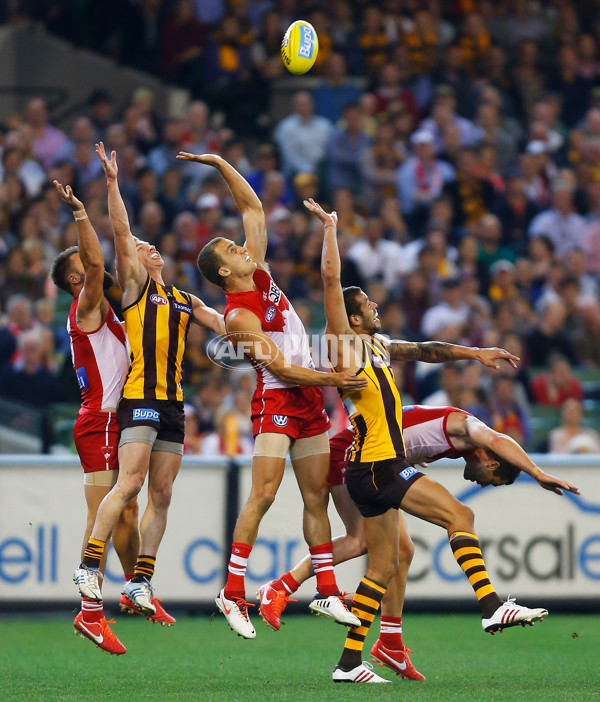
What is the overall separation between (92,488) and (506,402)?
6179 mm

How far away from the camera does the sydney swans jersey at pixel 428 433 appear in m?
8.25

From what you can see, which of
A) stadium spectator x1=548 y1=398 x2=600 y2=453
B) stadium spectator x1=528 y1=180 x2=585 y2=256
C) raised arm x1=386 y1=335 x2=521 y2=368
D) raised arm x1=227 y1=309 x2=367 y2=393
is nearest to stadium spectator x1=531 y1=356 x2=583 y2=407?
stadium spectator x1=548 y1=398 x2=600 y2=453

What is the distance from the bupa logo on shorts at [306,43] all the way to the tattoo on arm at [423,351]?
7.80 feet

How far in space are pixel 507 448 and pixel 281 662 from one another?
8.07ft

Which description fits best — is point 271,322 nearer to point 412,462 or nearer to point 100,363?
point 100,363

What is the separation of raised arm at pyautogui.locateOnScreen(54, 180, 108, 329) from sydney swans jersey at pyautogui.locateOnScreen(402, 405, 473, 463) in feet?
7.17

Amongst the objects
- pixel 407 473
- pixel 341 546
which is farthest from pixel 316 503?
pixel 407 473

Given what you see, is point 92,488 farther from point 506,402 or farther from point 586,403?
point 586,403

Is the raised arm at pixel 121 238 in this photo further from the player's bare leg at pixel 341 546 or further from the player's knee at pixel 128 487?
the player's bare leg at pixel 341 546

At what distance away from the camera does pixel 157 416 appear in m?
8.23

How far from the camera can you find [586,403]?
14227 mm

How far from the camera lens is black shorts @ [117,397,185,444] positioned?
8180 mm

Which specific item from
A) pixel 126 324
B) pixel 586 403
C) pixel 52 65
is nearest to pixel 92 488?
pixel 126 324

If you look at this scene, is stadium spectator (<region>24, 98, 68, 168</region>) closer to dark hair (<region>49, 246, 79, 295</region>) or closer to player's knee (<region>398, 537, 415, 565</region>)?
dark hair (<region>49, 246, 79, 295</region>)
